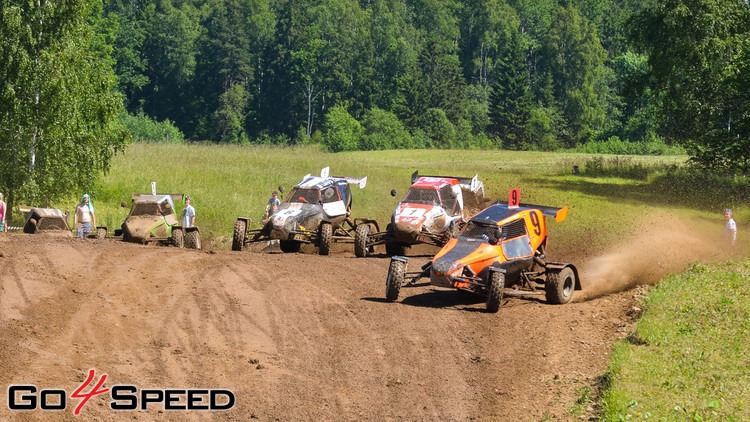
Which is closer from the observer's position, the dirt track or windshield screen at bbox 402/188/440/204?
the dirt track

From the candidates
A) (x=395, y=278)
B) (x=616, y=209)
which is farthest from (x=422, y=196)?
(x=616, y=209)

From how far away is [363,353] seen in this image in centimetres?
1417

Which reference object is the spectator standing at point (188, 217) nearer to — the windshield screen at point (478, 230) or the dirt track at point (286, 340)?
the dirt track at point (286, 340)

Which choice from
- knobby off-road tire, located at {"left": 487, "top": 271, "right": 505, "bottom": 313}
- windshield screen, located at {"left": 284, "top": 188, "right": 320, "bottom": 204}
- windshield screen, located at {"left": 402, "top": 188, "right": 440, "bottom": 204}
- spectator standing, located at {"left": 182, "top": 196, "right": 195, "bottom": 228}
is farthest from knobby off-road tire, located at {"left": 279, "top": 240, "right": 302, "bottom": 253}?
knobby off-road tire, located at {"left": 487, "top": 271, "right": 505, "bottom": 313}

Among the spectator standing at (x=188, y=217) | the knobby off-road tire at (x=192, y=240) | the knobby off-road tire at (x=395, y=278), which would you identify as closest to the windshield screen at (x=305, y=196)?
the knobby off-road tire at (x=192, y=240)

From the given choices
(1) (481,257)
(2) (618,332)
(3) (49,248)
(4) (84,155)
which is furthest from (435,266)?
(4) (84,155)

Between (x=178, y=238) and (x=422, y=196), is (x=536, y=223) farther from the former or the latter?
(x=178, y=238)

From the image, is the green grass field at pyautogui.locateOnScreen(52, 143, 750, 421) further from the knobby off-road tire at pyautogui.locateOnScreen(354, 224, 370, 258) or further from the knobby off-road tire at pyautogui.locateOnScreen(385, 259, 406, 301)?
the knobby off-road tire at pyautogui.locateOnScreen(354, 224, 370, 258)

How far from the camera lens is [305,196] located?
84.6 feet

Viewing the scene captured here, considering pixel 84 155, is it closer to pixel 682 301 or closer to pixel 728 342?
pixel 682 301

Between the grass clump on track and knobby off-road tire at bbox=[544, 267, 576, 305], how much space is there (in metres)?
1.60

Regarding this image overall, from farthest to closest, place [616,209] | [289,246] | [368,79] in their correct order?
[368,79] < [616,209] < [289,246]

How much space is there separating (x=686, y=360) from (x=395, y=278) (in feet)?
19.5

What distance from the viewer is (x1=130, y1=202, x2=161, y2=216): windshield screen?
26250 mm
